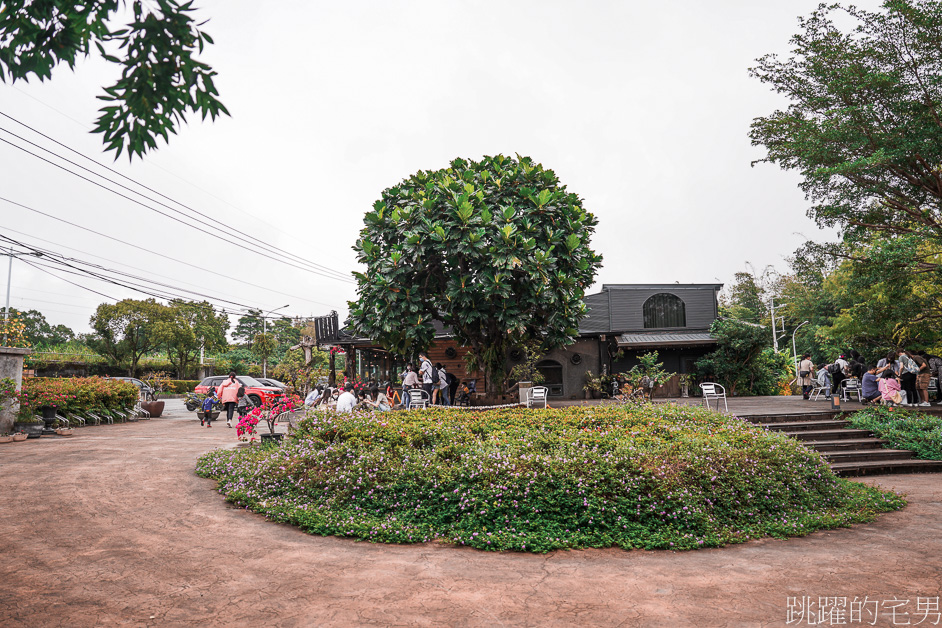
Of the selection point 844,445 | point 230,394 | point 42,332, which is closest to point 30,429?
point 230,394

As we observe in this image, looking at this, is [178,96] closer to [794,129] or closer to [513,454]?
[513,454]

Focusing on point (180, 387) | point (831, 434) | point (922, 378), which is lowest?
point (831, 434)

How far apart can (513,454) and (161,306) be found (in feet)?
137

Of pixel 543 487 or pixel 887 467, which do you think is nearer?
pixel 543 487

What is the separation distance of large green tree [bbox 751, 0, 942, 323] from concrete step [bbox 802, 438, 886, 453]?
4130mm

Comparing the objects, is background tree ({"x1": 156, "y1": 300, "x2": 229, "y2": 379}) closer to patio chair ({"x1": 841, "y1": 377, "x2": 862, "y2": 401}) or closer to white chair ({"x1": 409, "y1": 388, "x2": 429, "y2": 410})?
white chair ({"x1": 409, "y1": 388, "x2": 429, "y2": 410})

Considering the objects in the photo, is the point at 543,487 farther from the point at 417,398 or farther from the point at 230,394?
the point at 230,394

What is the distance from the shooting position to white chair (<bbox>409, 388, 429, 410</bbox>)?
13.5m

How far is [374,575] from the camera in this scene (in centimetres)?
430

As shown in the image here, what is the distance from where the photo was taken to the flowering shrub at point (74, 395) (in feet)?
42.4

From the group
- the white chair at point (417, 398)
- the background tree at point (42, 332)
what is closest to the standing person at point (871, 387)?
the white chair at point (417, 398)

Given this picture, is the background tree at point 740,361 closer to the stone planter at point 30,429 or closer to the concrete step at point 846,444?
the concrete step at point 846,444

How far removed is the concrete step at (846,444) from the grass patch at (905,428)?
20 centimetres

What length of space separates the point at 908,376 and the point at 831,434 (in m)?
4.66
